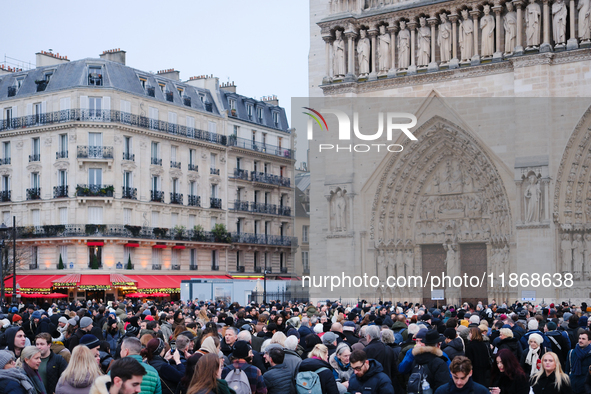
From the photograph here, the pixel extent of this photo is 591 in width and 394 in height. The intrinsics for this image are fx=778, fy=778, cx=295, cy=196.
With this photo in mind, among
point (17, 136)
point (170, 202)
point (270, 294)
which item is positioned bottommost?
point (270, 294)

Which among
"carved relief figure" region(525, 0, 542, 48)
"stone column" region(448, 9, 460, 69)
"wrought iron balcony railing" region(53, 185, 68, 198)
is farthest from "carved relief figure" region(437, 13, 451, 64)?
"wrought iron balcony railing" region(53, 185, 68, 198)

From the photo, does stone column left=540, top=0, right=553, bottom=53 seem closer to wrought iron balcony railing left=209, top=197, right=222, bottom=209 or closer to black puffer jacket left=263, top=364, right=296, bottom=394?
black puffer jacket left=263, top=364, right=296, bottom=394

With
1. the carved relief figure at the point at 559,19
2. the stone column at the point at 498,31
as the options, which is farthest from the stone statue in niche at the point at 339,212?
the carved relief figure at the point at 559,19

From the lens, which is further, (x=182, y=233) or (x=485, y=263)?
(x=182, y=233)

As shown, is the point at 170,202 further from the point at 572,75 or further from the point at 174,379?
the point at 174,379

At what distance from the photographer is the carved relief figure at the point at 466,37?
2434cm

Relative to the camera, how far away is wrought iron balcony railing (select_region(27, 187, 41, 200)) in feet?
112

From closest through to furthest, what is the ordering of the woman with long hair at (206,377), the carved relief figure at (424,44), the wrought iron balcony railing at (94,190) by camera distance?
the woman with long hair at (206,377), the carved relief figure at (424,44), the wrought iron balcony railing at (94,190)

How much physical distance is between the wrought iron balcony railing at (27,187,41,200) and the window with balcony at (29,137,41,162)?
1319 mm

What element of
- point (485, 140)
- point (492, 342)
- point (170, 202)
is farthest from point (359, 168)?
point (492, 342)

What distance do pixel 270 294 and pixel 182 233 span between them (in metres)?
10.8

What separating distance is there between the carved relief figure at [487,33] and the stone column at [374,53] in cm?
360

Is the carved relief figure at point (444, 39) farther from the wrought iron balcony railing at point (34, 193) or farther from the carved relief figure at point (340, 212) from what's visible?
the wrought iron balcony railing at point (34, 193)

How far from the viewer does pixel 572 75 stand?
22734 millimetres
